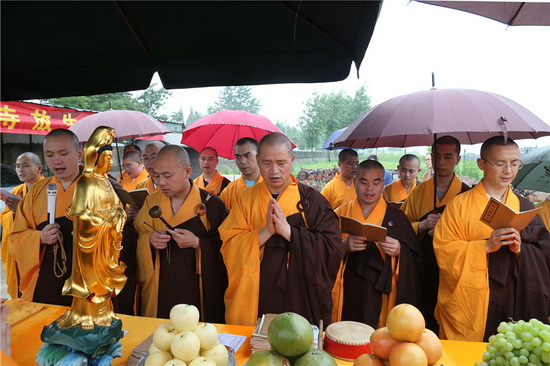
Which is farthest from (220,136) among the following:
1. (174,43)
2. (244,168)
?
(174,43)

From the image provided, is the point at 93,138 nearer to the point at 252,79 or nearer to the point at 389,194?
the point at 252,79

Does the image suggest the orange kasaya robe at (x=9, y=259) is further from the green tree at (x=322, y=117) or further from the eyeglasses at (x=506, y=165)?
the green tree at (x=322, y=117)

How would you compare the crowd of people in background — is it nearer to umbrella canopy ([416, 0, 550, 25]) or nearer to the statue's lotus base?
umbrella canopy ([416, 0, 550, 25])

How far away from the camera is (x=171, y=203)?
10.2 feet

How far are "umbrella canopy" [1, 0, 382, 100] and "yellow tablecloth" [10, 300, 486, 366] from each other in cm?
181

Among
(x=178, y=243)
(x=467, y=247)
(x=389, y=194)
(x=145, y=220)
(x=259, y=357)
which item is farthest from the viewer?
(x=389, y=194)

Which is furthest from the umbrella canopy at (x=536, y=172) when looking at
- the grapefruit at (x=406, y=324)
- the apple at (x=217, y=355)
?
the apple at (x=217, y=355)

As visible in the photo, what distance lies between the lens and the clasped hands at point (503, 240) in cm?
242

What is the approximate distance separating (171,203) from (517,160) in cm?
278

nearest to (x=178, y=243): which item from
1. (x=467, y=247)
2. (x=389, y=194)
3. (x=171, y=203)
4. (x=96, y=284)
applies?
(x=171, y=203)

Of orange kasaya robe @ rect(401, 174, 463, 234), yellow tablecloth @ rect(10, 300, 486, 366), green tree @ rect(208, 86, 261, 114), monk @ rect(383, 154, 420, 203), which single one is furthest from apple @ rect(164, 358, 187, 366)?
green tree @ rect(208, 86, 261, 114)

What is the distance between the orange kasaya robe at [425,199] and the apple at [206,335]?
266 cm

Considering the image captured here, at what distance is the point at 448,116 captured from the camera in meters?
2.45

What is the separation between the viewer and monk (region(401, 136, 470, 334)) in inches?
130
